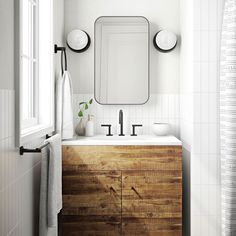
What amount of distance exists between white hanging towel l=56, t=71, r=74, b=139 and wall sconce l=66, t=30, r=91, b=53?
0.55 metres

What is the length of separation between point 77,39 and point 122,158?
1.19 m

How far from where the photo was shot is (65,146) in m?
3.27

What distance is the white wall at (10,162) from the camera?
1.90 metres

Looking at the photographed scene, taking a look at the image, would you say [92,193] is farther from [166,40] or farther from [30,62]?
[166,40]

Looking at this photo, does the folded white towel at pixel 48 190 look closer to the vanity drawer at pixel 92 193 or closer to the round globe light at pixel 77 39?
the vanity drawer at pixel 92 193

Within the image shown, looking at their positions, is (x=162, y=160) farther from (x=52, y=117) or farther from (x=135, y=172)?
(x=52, y=117)

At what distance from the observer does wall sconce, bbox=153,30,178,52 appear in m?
3.76

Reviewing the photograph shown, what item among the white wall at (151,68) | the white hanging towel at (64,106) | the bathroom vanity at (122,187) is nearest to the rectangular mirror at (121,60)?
the white wall at (151,68)

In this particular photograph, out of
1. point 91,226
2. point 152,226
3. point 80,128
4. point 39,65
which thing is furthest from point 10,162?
point 80,128

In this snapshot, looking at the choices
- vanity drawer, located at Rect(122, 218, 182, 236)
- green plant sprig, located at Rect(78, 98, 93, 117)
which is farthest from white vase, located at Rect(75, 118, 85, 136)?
vanity drawer, located at Rect(122, 218, 182, 236)

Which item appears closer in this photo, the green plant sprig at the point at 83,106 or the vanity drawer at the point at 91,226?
the vanity drawer at the point at 91,226

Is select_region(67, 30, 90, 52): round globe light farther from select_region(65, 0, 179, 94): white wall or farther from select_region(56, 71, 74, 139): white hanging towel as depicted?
select_region(56, 71, 74, 139): white hanging towel

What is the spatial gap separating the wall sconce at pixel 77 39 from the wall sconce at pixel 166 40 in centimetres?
64

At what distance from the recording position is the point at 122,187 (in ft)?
10.8
